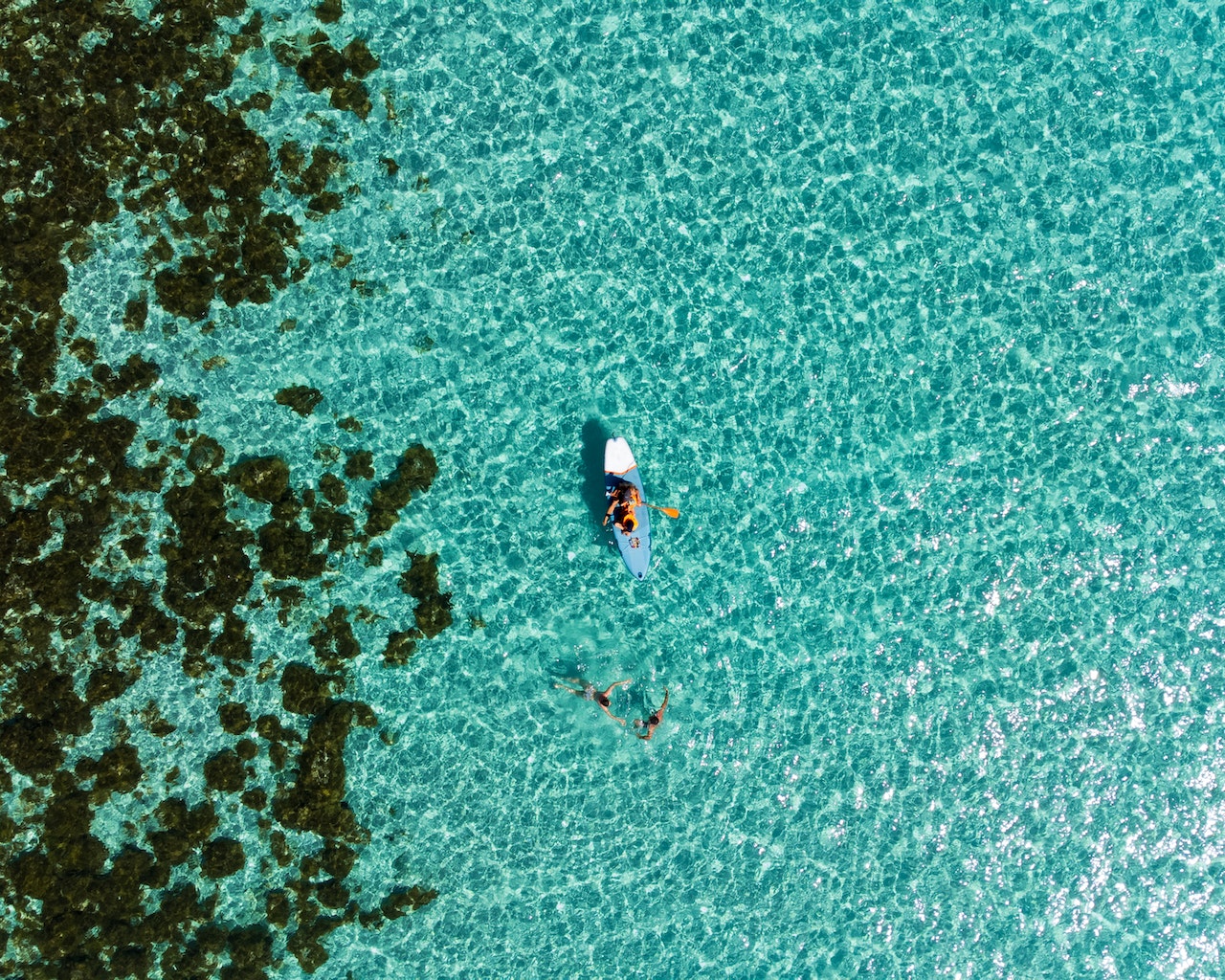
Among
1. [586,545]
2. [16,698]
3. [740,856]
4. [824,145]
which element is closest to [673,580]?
[586,545]

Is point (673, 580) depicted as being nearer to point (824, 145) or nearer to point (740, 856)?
point (740, 856)

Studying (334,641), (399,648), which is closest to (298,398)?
(334,641)

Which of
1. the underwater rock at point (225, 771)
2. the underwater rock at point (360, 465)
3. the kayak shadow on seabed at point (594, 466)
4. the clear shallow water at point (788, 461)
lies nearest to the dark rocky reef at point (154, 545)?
the underwater rock at point (225, 771)

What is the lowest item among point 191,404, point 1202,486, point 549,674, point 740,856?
point 740,856

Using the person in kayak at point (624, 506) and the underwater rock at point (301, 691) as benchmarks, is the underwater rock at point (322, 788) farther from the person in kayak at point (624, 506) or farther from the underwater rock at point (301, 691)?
the person in kayak at point (624, 506)

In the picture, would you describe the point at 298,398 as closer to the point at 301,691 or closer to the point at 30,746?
the point at 301,691
